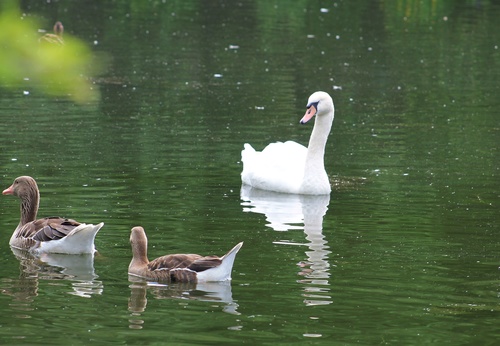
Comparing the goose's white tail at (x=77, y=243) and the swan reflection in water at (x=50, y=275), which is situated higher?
the goose's white tail at (x=77, y=243)

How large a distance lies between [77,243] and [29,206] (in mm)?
1367

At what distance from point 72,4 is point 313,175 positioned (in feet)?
88.0

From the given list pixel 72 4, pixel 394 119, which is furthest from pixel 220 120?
pixel 72 4

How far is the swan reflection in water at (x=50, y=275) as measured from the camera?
33.1 feet

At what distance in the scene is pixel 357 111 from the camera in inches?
891

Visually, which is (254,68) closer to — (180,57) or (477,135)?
(180,57)

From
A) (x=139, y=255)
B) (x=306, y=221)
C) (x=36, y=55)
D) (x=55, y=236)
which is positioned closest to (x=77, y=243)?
(x=55, y=236)

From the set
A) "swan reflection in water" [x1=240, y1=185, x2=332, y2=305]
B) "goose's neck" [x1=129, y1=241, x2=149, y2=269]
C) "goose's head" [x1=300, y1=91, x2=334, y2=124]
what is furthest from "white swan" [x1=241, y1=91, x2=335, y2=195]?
"goose's neck" [x1=129, y1=241, x2=149, y2=269]

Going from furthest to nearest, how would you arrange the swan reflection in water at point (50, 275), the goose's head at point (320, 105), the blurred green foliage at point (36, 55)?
the goose's head at point (320, 105)
the swan reflection in water at point (50, 275)
the blurred green foliage at point (36, 55)

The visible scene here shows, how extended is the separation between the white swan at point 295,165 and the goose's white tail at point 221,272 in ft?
17.1

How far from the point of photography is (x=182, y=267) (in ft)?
34.5

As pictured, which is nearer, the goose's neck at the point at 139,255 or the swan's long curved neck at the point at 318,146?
the goose's neck at the point at 139,255

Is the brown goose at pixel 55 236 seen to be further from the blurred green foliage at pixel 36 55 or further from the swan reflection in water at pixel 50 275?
the blurred green foliage at pixel 36 55

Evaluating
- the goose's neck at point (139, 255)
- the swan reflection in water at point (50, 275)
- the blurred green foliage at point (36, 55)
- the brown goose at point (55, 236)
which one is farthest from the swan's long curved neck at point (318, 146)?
the blurred green foliage at point (36, 55)
